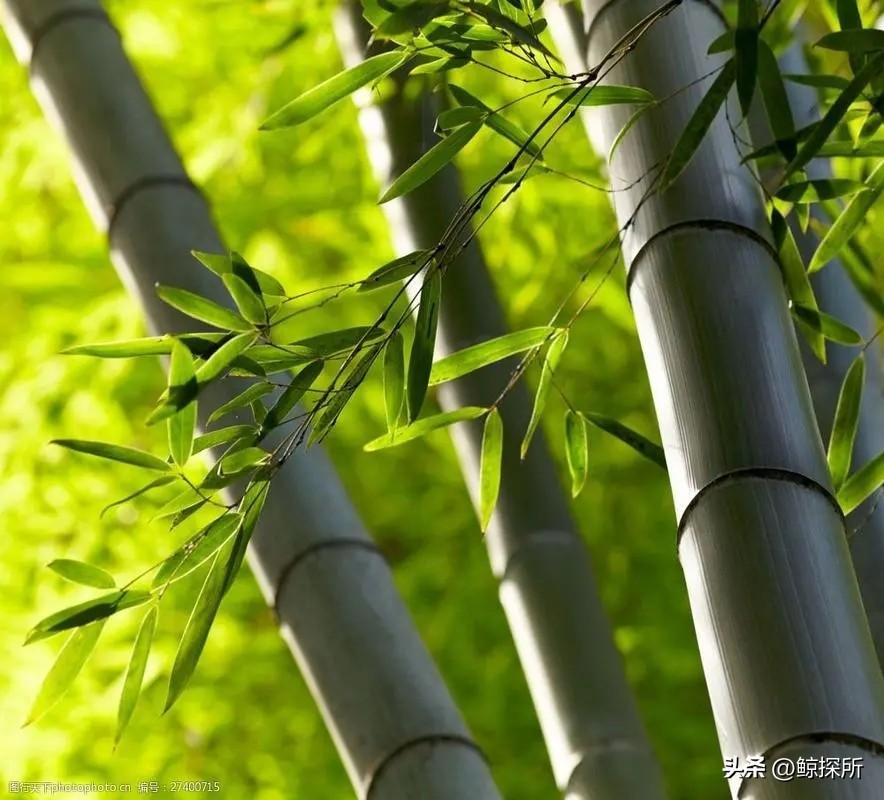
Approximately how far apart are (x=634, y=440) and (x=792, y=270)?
0.67ft

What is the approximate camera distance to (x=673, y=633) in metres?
2.08

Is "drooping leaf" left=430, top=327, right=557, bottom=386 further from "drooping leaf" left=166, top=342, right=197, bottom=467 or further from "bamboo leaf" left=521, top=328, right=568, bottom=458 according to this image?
"drooping leaf" left=166, top=342, right=197, bottom=467

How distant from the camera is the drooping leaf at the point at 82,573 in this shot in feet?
3.15

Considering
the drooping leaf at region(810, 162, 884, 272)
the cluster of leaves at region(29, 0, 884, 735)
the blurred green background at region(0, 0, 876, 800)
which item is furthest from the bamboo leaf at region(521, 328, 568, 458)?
the blurred green background at region(0, 0, 876, 800)

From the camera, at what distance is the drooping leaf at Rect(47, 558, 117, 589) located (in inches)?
37.8

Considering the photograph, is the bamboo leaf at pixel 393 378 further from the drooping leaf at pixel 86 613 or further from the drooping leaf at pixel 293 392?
the drooping leaf at pixel 86 613

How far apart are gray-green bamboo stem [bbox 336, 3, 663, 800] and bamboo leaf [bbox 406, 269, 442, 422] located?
53 cm

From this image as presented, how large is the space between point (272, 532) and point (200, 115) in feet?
4.48

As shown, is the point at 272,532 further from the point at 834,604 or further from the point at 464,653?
the point at 464,653

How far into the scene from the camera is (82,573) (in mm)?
Result: 969

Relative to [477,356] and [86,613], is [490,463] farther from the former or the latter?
[86,613]

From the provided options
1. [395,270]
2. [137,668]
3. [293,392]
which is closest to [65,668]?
[137,668]

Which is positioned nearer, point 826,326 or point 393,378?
point 393,378

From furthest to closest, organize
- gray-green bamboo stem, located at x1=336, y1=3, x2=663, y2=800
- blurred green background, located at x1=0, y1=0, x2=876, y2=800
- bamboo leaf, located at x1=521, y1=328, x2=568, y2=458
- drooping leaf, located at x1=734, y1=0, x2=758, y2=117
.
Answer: blurred green background, located at x1=0, y1=0, x2=876, y2=800 < gray-green bamboo stem, located at x1=336, y1=3, x2=663, y2=800 < bamboo leaf, located at x1=521, y1=328, x2=568, y2=458 < drooping leaf, located at x1=734, y1=0, x2=758, y2=117
